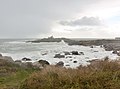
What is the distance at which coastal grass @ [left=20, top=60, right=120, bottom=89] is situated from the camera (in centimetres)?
831

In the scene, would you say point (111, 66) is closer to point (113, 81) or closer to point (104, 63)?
point (104, 63)

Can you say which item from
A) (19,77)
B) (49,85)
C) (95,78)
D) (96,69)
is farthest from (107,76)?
(19,77)

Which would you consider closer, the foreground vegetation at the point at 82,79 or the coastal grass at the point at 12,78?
the foreground vegetation at the point at 82,79

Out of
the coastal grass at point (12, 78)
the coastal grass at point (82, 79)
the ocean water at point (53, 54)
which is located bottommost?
the ocean water at point (53, 54)

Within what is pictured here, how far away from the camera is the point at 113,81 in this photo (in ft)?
27.2

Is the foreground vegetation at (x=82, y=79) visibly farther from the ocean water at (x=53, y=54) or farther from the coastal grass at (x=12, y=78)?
the ocean water at (x=53, y=54)

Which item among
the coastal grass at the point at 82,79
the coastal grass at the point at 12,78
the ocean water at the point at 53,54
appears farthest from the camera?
the ocean water at the point at 53,54

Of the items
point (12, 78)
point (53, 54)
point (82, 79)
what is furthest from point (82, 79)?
point (53, 54)

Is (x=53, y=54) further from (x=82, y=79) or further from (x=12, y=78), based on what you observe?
(x=82, y=79)

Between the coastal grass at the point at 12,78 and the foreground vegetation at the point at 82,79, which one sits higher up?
the foreground vegetation at the point at 82,79

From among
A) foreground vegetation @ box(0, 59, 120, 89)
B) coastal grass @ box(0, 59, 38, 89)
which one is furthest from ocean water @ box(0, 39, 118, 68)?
foreground vegetation @ box(0, 59, 120, 89)

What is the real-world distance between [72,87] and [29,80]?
6.84 feet

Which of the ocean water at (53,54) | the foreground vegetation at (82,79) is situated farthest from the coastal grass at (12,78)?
the ocean water at (53,54)

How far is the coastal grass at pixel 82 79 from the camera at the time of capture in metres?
8.31
